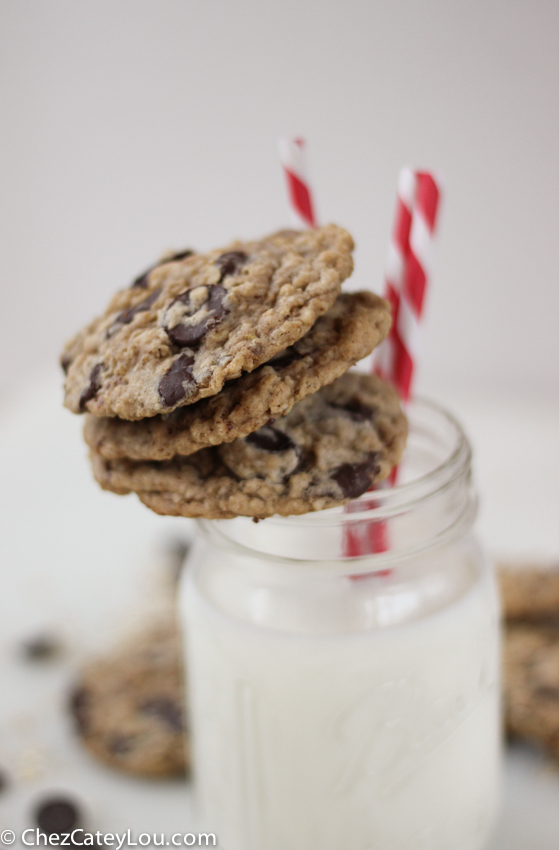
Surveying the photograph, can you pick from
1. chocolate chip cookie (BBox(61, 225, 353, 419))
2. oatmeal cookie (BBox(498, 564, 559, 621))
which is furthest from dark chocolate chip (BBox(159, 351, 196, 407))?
oatmeal cookie (BBox(498, 564, 559, 621))

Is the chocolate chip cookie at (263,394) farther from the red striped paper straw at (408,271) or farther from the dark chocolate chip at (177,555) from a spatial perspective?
the dark chocolate chip at (177,555)

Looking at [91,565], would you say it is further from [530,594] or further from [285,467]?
[285,467]

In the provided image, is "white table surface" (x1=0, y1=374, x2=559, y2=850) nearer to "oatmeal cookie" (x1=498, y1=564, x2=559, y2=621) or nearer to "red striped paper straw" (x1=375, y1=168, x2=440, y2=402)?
"oatmeal cookie" (x1=498, y1=564, x2=559, y2=621)

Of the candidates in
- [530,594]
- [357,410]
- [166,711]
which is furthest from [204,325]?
[530,594]

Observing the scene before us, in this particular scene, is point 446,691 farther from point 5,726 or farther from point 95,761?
point 5,726

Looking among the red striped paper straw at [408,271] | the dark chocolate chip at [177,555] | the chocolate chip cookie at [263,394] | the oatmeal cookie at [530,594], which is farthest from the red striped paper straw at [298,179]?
the dark chocolate chip at [177,555]

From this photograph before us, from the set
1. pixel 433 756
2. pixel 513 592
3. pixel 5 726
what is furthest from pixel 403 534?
pixel 5 726
